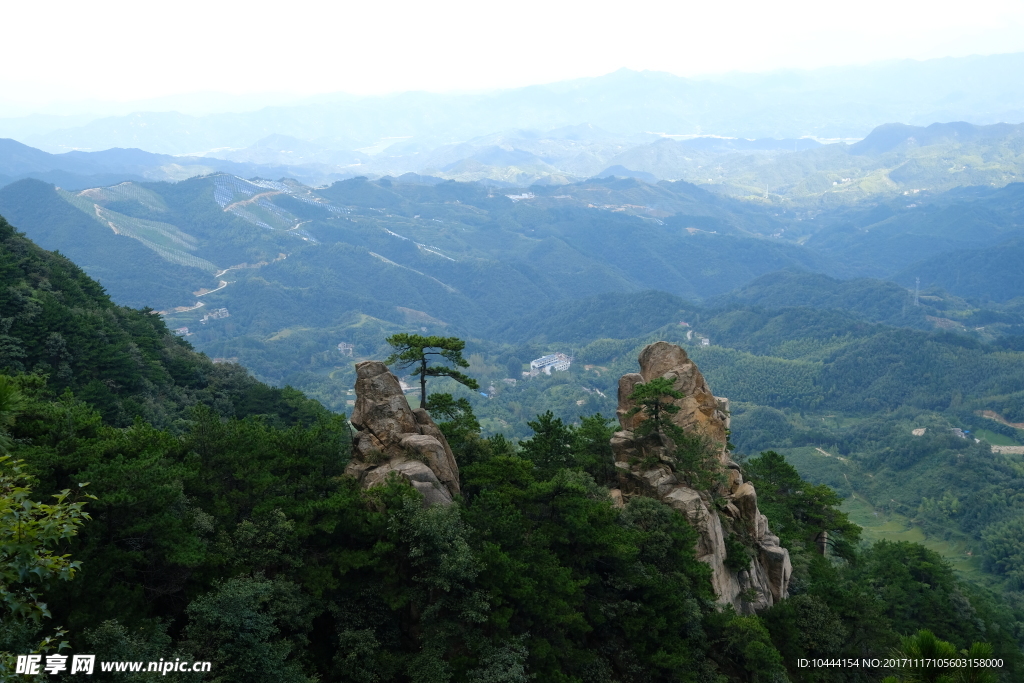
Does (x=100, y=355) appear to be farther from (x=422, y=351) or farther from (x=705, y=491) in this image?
(x=705, y=491)

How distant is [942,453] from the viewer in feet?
376

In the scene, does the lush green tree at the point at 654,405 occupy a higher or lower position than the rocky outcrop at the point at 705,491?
higher

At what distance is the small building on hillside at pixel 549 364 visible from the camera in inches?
7216

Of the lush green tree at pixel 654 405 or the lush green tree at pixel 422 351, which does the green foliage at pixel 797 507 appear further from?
the lush green tree at pixel 422 351

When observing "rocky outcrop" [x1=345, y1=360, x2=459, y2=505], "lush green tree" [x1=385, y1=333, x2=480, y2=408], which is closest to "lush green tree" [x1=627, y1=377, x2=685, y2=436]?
"lush green tree" [x1=385, y1=333, x2=480, y2=408]

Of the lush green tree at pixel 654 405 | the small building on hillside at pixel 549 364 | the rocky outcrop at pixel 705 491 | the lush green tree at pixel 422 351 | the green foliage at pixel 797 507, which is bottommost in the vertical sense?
the small building on hillside at pixel 549 364

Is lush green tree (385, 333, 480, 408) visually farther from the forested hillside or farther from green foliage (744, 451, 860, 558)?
green foliage (744, 451, 860, 558)

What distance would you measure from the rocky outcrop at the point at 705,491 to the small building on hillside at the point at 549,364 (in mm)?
141066

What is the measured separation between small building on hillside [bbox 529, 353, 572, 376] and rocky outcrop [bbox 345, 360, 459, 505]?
150390 mm

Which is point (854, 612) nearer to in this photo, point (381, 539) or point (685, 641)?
point (685, 641)

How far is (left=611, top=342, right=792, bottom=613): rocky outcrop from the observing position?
31062 mm

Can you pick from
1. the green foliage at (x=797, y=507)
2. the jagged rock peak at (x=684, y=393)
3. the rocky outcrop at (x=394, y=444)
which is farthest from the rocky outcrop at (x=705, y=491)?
the rocky outcrop at (x=394, y=444)

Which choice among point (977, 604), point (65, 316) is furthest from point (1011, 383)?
point (65, 316)

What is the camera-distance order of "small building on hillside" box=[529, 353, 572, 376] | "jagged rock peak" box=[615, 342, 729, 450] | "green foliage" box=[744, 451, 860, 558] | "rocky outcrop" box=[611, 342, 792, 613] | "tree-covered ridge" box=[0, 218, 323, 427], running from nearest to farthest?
"rocky outcrop" box=[611, 342, 792, 613] → "jagged rock peak" box=[615, 342, 729, 450] → "tree-covered ridge" box=[0, 218, 323, 427] → "green foliage" box=[744, 451, 860, 558] → "small building on hillside" box=[529, 353, 572, 376]
